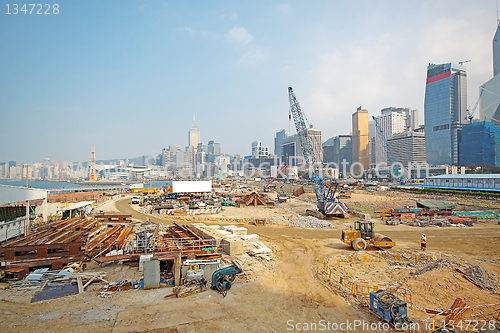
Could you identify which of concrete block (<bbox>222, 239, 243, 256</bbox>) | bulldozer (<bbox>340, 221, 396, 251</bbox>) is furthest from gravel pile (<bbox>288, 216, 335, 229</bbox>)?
concrete block (<bbox>222, 239, 243, 256</bbox>)

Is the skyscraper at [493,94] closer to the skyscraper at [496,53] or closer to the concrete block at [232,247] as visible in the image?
the skyscraper at [496,53]

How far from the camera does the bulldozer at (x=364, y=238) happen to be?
16641 mm

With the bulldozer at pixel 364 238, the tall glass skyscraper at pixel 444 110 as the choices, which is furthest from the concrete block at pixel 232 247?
the tall glass skyscraper at pixel 444 110

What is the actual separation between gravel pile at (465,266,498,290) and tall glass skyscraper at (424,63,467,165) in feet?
599

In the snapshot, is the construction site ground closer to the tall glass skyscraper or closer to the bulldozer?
the bulldozer

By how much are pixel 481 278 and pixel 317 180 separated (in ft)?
88.6

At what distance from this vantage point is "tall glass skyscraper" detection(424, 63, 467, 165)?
15871cm

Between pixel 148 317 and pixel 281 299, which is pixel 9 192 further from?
pixel 281 299

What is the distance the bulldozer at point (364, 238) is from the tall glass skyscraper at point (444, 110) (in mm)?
180033

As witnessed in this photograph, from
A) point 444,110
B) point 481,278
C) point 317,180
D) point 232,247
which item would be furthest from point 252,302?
point 444,110

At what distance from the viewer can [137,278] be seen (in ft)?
37.9

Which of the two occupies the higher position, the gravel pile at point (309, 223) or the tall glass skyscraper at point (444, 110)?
the tall glass skyscraper at point (444, 110)

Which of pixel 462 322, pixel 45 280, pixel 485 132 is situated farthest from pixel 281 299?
pixel 485 132

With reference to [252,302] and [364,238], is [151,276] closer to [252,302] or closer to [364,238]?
[252,302]
